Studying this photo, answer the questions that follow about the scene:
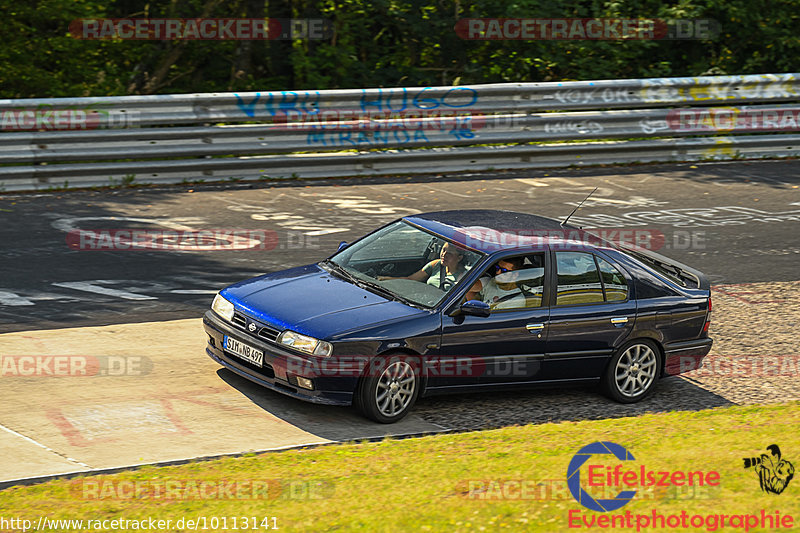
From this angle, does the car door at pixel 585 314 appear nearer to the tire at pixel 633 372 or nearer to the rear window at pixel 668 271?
the tire at pixel 633 372

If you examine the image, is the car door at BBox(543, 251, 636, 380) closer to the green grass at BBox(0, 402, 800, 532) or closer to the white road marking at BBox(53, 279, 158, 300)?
the green grass at BBox(0, 402, 800, 532)

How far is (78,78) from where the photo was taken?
58.3ft

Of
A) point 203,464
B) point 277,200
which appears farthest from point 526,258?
point 277,200

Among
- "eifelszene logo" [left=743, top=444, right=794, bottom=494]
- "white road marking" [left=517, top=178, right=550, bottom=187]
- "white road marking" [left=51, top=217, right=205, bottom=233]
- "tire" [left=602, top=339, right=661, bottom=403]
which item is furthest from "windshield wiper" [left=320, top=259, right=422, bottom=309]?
"white road marking" [left=517, top=178, right=550, bottom=187]

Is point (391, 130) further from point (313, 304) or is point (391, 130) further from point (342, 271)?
point (313, 304)

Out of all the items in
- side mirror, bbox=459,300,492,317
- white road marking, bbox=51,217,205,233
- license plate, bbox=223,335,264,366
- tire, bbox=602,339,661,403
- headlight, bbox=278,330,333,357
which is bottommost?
tire, bbox=602,339,661,403

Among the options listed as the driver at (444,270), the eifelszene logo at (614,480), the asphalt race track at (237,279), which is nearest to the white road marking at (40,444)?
the asphalt race track at (237,279)

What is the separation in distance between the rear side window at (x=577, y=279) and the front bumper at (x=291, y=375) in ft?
6.58

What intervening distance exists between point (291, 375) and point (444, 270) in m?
1.58

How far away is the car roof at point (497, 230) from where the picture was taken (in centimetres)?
875

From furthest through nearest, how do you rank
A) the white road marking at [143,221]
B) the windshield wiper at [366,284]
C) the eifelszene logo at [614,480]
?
the white road marking at [143,221] < the windshield wiper at [366,284] < the eifelszene logo at [614,480]

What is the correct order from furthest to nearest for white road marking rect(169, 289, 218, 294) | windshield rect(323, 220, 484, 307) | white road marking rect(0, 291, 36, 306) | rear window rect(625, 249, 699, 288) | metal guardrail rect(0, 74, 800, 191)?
metal guardrail rect(0, 74, 800, 191) → white road marking rect(169, 289, 218, 294) → white road marking rect(0, 291, 36, 306) → rear window rect(625, 249, 699, 288) → windshield rect(323, 220, 484, 307)

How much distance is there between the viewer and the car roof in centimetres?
875

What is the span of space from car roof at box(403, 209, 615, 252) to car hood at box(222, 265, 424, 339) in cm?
93
